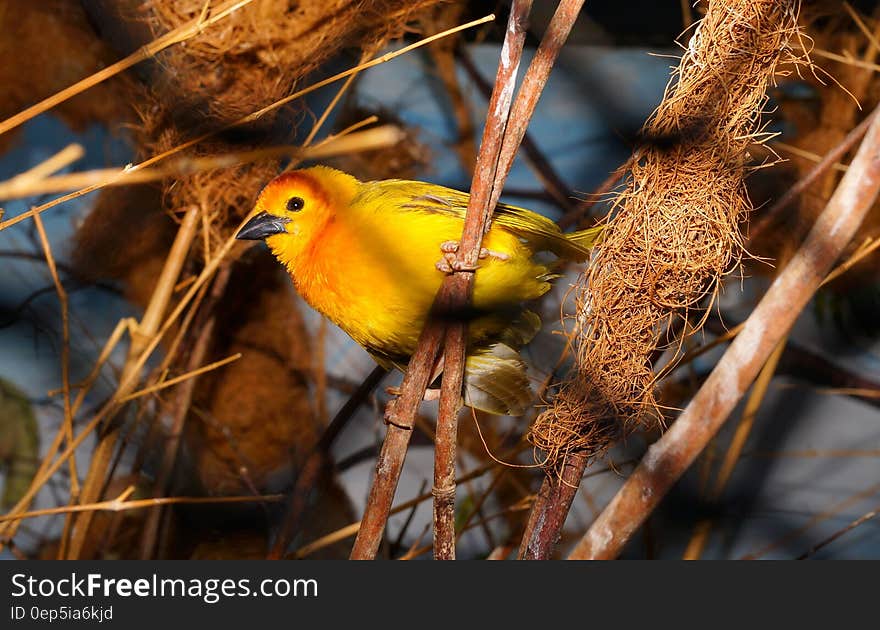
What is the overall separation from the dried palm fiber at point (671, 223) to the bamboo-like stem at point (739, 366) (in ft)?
0.29

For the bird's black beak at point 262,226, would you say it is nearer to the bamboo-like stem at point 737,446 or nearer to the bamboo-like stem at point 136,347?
the bamboo-like stem at point 136,347

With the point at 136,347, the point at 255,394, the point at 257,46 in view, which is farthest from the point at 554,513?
the point at 255,394

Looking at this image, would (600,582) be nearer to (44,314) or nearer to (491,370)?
(491,370)

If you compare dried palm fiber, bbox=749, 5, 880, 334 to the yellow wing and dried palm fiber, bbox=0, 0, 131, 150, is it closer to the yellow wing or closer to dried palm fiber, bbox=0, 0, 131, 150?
the yellow wing

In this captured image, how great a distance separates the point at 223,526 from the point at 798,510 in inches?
55.4

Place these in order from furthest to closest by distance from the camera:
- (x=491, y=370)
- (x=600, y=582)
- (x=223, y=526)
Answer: (x=223, y=526) → (x=491, y=370) → (x=600, y=582)

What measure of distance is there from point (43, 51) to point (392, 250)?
110cm

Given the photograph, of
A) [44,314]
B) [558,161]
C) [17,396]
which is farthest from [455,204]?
[17,396]

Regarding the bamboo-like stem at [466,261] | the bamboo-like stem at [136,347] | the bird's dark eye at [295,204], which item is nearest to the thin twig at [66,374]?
the bamboo-like stem at [136,347]

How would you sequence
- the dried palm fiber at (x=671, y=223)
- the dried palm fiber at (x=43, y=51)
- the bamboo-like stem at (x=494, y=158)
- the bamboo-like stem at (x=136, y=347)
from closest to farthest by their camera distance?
the bamboo-like stem at (x=494, y=158)
the dried palm fiber at (x=671, y=223)
the bamboo-like stem at (x=136, y=347)
the dried palm fiber at (x=43, y=51)

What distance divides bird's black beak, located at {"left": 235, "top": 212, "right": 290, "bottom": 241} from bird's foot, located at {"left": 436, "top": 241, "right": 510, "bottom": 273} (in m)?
0.25

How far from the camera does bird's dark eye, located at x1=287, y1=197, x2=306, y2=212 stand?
1.17 m

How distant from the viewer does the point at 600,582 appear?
1118mm

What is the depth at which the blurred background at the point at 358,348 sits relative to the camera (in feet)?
5.62
